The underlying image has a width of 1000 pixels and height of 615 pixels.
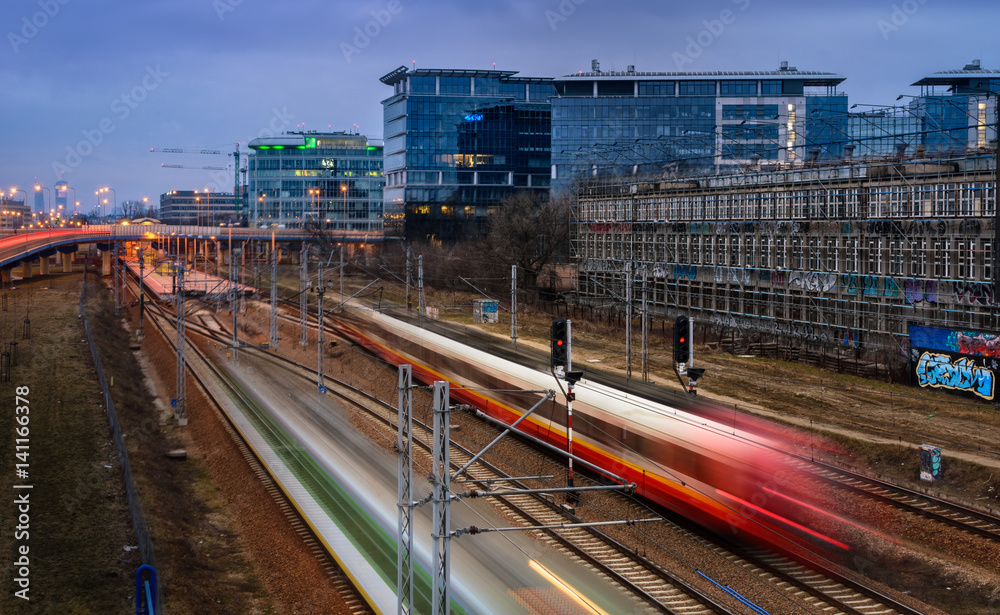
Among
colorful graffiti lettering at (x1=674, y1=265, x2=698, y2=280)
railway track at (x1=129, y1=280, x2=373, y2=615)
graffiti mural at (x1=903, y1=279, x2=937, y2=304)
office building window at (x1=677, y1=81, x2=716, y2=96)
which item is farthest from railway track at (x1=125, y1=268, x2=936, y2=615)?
office building window at (x1=677, y1=81, x2=716, y2=96)

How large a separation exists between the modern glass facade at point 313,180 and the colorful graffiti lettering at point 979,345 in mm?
124361

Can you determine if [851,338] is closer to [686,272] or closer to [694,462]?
[686,272]

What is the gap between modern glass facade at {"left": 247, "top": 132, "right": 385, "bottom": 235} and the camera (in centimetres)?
15162

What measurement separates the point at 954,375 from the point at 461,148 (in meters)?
85.1

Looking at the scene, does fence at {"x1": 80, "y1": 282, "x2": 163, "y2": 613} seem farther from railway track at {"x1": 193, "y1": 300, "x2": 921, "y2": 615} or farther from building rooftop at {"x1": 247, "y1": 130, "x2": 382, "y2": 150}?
building rooftop at {"x1": 247, "y1": 130, "x2": 382, "y2": 150}

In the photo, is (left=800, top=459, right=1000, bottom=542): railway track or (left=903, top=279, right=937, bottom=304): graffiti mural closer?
(left=800, top=459, right=1000, bottom=542): railway track

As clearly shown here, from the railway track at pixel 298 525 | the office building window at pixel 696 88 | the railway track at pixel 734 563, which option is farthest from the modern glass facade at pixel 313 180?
the railway track at pixel 734 563

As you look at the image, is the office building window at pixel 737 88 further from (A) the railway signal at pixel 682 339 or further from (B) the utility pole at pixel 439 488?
(B) the utility pole at pixel 439 488

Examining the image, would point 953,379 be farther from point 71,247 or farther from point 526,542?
point 71,247

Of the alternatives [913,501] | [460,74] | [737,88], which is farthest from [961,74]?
[913,501]

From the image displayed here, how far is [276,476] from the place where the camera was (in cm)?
2503

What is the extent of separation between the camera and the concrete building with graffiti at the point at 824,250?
34875 mm

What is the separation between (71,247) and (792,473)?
297 ft

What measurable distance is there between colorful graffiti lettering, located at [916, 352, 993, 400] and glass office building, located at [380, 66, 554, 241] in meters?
79.2
